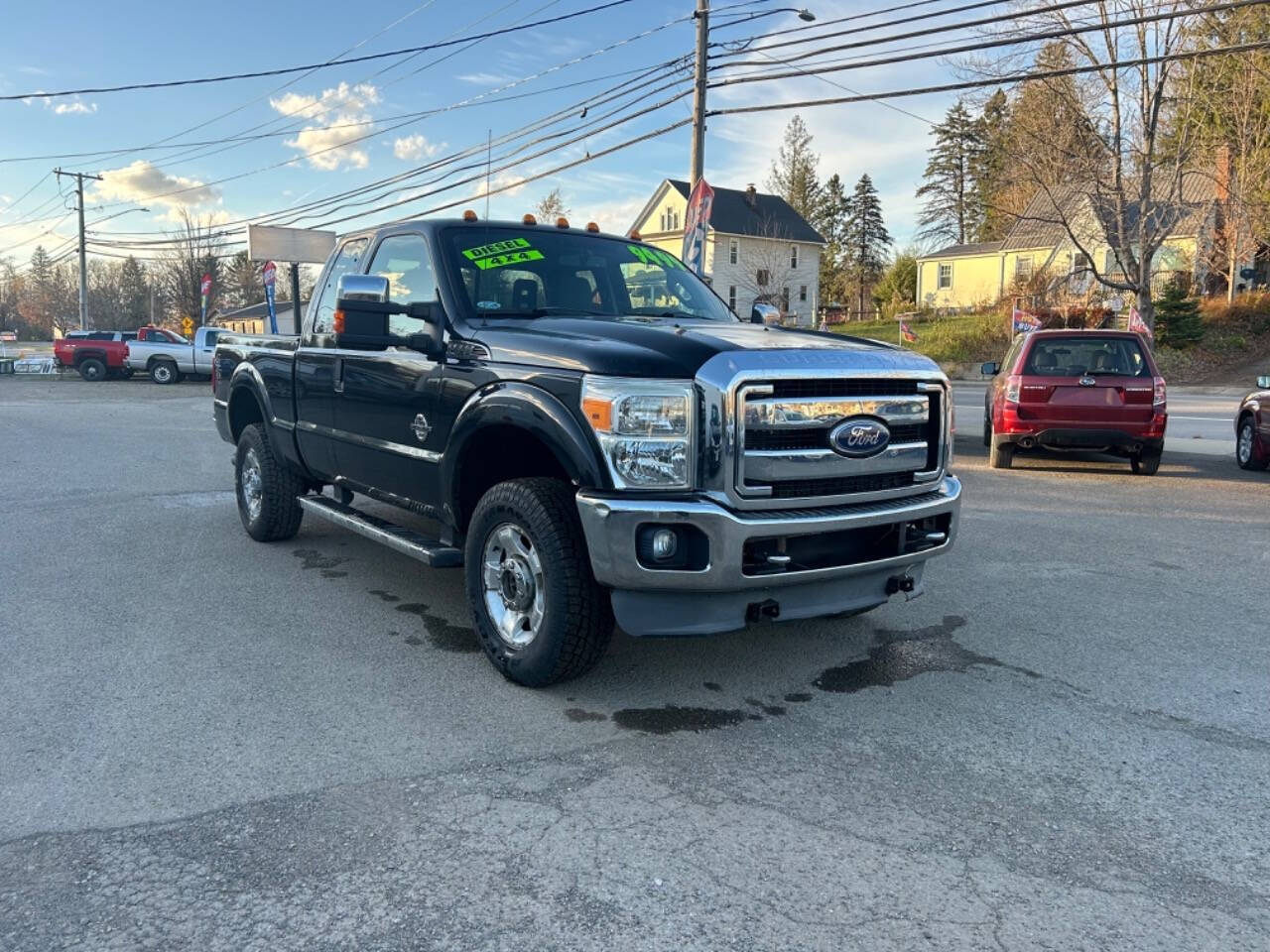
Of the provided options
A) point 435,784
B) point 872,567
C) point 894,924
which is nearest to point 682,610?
point 872,567

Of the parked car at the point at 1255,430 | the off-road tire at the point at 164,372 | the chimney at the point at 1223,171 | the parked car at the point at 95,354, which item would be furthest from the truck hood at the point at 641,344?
the parked car at the point at 95,354

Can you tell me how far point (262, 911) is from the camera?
258cm

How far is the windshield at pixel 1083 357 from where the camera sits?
33.7ft

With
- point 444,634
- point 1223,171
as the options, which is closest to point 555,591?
point 444,634

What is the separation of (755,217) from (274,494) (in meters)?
54.0

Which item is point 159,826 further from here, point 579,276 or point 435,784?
point 579,276

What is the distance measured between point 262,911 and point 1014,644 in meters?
3.75

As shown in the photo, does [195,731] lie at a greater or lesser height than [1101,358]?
lesser

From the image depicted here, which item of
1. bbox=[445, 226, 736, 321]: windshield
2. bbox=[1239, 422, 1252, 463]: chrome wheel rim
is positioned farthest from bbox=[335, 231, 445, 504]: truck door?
bbox=[1239, 422, 1252, 463]: chrome wheel rim

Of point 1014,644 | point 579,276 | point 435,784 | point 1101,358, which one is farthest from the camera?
Answer: point 1101,358

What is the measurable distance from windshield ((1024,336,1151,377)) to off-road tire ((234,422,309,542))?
25.4 feet

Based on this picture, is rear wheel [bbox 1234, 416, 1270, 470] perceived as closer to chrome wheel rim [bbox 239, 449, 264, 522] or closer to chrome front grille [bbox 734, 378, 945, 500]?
chrome front grille [bbox 734, 378, 945, 500]

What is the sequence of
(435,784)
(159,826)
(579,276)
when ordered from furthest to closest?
(579,276) < (435,784) < (159,826)

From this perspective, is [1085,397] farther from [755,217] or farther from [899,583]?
[755,217]
